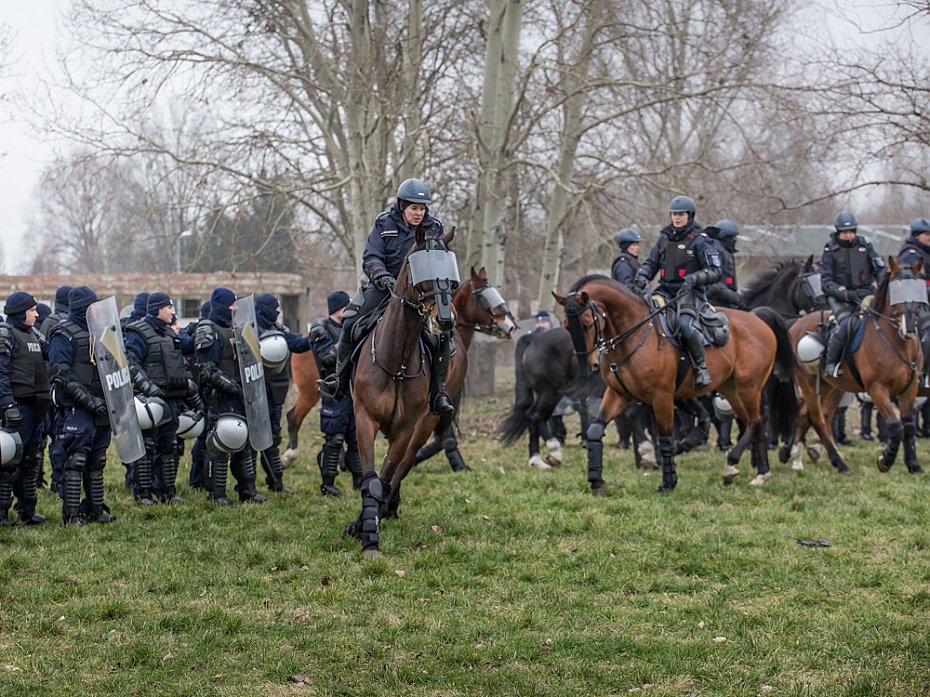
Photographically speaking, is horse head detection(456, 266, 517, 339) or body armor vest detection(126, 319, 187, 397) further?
horse head detection(456, 266, 517, 339)

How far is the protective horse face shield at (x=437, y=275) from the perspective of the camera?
7953 millimetres

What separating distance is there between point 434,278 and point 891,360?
6655 mm

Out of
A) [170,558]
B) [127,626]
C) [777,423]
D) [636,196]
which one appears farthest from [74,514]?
[636,196]

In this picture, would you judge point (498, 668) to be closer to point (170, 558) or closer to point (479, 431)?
point (170, 558)

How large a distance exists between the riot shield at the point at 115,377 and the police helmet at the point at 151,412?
327 mm

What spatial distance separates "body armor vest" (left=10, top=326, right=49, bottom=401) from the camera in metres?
8.93

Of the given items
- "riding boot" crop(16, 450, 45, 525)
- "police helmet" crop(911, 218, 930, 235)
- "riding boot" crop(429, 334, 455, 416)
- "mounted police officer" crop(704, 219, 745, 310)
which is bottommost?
"riding boot" crop(16, 450, 45, 525)

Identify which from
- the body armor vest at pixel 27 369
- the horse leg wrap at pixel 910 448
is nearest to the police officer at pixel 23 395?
the body armor vest at pixel 27 369

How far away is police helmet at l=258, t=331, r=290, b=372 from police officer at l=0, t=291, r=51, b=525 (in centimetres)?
203

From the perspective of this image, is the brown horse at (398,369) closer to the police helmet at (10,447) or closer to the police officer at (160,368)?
the police officer at (160,368)

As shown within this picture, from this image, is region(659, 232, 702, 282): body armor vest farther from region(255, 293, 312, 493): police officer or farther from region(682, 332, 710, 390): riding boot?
region(255, 293, 312, 493): police officer

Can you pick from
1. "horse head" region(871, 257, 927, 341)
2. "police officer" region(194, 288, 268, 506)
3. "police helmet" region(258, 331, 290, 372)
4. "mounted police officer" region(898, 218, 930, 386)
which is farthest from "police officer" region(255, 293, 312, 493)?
"mounted police officer" region(898, 218, 930, 386)

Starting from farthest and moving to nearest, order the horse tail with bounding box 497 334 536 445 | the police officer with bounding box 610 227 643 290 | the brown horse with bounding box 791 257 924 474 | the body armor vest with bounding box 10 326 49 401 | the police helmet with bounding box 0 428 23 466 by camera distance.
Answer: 1. the police officer with bounding box 610 227 643 290
2. the horse tail with bounding box 497 334 536 445
3. the brown horse with bounding box 791 257 924 474
4. the body armor vest with bounding box 10 326 49 401
5. the police helmet with bounding box 0 428 23 466

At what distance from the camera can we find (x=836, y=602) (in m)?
7.00
